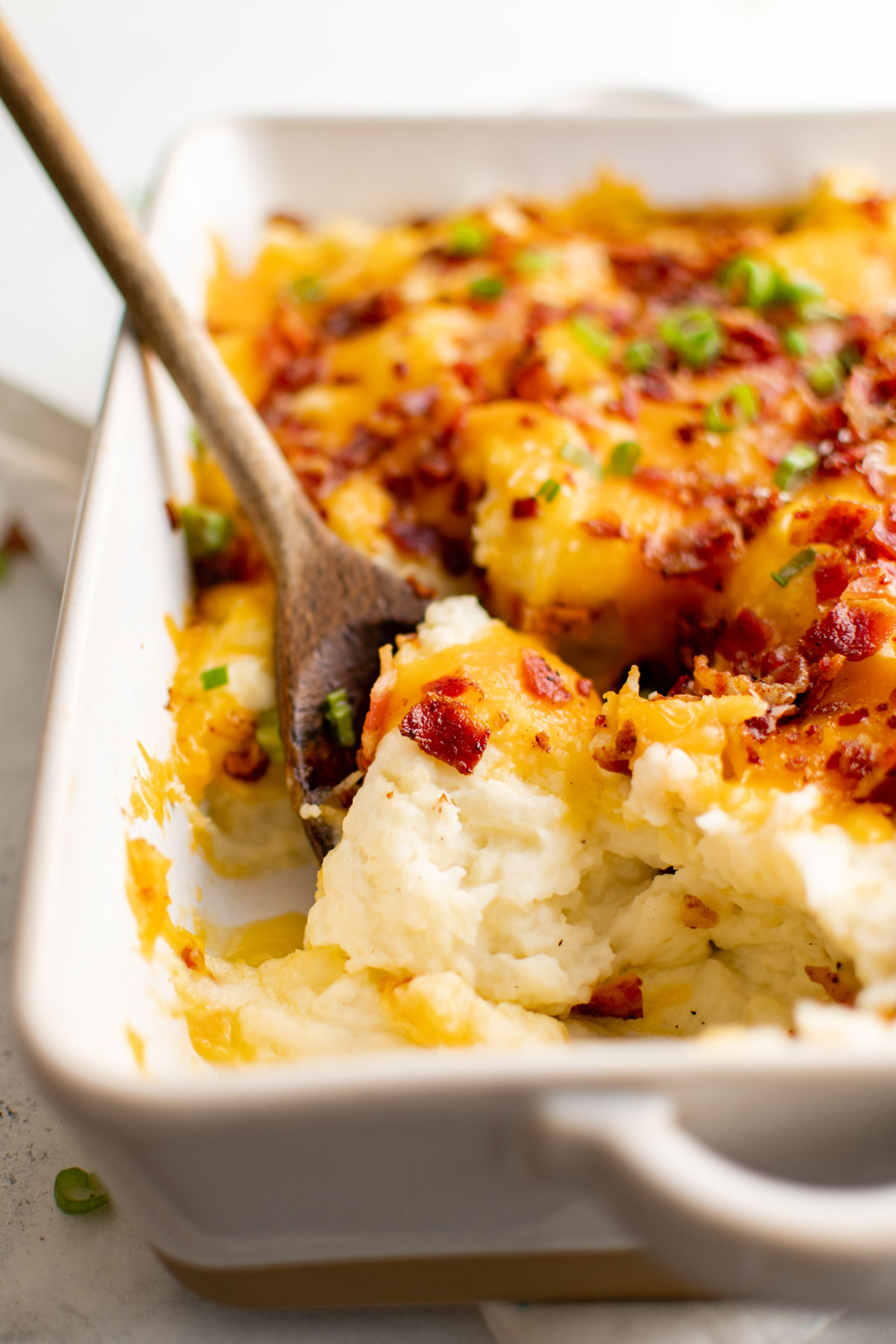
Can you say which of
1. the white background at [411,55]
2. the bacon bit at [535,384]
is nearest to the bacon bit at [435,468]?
the bacon bit at [535,384]

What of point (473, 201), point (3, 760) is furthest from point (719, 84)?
point (3, 760)

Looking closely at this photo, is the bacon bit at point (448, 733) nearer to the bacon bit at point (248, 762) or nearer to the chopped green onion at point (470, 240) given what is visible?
the bacon bit at point (248, 762)

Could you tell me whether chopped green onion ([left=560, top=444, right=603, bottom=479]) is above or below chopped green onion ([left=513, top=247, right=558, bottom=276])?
below

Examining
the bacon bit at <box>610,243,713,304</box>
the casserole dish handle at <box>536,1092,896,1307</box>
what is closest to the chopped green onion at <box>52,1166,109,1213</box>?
the casserole dish handle at <box>536,1092,896,1307</box>

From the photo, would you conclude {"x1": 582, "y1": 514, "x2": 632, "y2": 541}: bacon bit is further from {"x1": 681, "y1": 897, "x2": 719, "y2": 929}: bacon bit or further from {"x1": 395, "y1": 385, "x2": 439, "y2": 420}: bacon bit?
{"x1": 681, "y1": 897, "x2": 719, "y2": 929}: bacon bit

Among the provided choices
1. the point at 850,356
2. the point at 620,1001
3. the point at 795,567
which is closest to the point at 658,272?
the point at 850,356

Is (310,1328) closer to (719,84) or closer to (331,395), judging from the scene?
(331,395)
